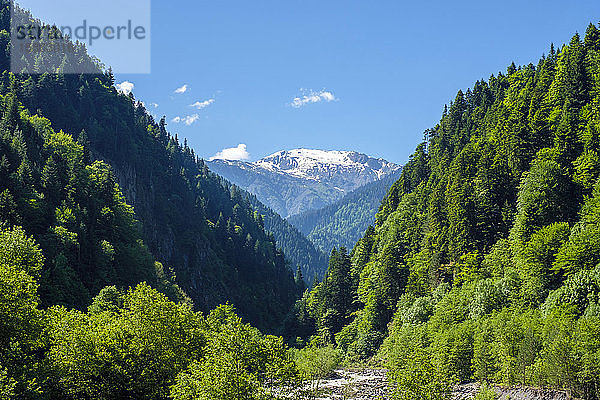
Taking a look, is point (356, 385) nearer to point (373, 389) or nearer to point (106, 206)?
point (373, 389)

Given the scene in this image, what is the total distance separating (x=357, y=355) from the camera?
317 feet

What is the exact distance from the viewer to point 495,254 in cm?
7269

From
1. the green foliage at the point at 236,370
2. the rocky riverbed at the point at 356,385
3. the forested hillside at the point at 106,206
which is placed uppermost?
the forested hillside at the point at 106,206

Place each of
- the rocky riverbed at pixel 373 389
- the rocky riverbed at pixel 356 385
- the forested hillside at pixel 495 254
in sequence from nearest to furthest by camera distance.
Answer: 1. the rocky riverbed at pixel 373 389
2. the forested hillside at pixel 495 254
3. the rocky riverbed at pixel 356 385

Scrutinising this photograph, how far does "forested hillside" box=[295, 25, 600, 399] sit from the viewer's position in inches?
1966

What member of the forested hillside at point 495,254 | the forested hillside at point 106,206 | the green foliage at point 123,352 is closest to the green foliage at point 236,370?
the green foliage at point 123,352

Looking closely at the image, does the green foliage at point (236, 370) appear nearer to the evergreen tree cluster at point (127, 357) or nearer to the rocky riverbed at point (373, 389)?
the evergreen tree cluster at point (127, 357)

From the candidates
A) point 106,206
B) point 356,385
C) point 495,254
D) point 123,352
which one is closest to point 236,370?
point 123,352

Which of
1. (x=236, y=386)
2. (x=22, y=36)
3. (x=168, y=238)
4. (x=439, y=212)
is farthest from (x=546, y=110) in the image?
(x=22, y=36)

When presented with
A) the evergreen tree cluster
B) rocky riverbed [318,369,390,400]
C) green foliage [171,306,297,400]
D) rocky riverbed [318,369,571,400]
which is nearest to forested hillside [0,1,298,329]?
the evergreen tree cluster

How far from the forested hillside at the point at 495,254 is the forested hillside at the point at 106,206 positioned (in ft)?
143

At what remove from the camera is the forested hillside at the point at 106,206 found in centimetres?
7825

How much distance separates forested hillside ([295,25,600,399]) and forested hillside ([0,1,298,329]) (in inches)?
1719

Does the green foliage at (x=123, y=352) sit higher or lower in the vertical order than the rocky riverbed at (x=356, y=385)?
higher
